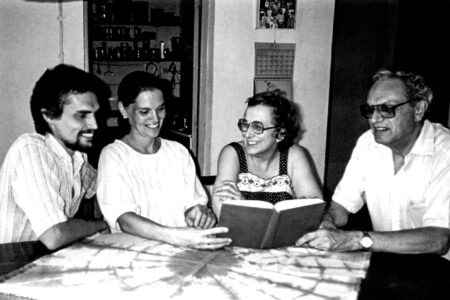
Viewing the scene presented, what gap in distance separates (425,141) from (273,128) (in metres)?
0.69

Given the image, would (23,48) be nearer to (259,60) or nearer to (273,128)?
(259,60)

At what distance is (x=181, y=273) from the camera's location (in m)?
1.54

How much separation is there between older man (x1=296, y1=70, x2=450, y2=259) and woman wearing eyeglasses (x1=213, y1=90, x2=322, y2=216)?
0.21m


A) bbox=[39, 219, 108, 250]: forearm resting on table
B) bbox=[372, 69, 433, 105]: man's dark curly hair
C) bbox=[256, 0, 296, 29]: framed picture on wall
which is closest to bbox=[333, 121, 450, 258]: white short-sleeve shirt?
bbox=[372, 69, 433, 105]: man's dark curly hair

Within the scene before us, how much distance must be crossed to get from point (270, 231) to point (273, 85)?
7.33 ft

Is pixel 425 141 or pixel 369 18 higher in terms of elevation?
pixel 369 18

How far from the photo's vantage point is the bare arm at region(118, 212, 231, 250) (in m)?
1.76

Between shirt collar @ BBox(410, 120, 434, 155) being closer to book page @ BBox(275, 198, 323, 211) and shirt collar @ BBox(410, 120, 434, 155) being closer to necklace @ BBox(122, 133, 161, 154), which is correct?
book page @ BBox(275, 198, 323, 211)

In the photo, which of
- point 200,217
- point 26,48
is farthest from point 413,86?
point 26,48

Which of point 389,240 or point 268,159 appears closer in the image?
point 389,240

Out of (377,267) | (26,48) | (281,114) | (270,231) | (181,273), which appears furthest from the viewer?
(26,48)

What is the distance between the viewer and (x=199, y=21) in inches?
145

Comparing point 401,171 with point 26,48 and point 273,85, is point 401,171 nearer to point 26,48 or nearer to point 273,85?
point 273,85

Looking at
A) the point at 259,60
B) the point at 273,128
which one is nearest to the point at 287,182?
the point at 273,128
